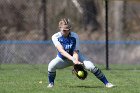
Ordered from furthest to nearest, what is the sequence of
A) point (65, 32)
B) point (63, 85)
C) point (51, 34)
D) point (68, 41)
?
point (51, 34) < point (63, 85) < point (68, 41) < point (65, 32)

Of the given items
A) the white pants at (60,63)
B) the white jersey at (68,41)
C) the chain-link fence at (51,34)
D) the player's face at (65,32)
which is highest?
the chain-link fence at (51,34)

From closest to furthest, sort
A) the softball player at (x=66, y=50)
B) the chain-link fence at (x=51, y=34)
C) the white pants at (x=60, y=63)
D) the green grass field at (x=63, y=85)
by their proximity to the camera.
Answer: the green grass field at (x=63, y=85), the softball player at (x=66, y=50), the white pants at (x=60, y=63), the chain-link fence at (x=51, y=34)

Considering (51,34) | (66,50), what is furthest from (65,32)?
(51,34)

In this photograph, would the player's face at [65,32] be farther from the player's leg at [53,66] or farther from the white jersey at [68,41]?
the player's leg at [53,66]

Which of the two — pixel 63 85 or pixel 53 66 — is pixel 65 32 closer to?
pixel 53 66

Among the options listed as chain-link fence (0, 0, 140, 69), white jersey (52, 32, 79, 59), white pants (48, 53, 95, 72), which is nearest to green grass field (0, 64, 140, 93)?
white pants (48, 53, 95, 72)

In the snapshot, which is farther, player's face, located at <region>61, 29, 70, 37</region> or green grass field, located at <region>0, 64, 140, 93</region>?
player's face, located at <region>61, 29, 70, 37</region>

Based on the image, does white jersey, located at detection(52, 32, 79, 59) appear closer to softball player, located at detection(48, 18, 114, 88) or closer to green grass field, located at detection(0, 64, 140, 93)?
softball player, located at detection(48, 18, 114, 88)

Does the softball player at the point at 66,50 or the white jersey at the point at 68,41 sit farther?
the white jersey at the point at 68,41

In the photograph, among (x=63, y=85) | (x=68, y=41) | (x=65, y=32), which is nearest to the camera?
(x=65, y=32)

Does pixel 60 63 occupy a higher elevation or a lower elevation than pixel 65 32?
lower

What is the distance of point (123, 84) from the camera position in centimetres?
1259

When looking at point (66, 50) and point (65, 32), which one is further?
point (66, 50)

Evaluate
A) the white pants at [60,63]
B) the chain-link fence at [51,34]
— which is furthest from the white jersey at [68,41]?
the chain-link fence at [51,34]
